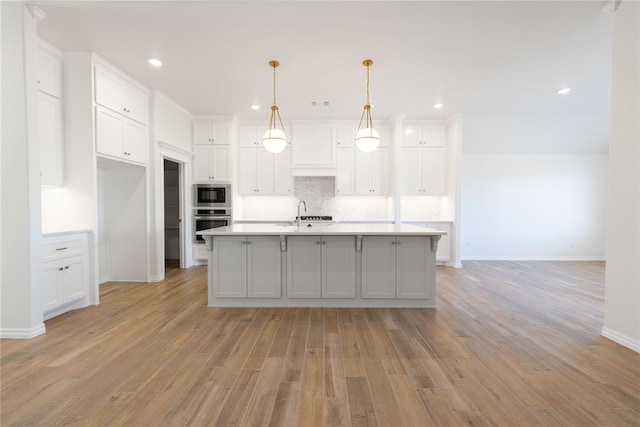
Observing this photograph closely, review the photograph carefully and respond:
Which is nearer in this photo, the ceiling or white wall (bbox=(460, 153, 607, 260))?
→ the ceiling

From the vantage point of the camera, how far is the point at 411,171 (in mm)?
6129

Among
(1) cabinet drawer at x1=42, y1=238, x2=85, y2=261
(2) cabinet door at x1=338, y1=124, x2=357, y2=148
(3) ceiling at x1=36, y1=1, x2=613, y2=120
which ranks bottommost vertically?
(1) cabinet drawer at x1=42, y1=238, x2=85, y2=261

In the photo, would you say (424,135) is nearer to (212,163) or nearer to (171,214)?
(212,163)

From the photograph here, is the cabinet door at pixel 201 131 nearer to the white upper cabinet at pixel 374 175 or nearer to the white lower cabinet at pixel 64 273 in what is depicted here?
the white lower cabinet at pixel 64 273

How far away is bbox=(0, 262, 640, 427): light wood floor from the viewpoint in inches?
67.1

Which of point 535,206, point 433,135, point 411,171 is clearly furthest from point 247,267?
point 535,206

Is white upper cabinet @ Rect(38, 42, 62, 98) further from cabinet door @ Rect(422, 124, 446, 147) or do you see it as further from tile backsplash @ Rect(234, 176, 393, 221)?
cabinet door @ Rect(422, 124, 446, 147)

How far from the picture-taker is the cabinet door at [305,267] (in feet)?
11.5

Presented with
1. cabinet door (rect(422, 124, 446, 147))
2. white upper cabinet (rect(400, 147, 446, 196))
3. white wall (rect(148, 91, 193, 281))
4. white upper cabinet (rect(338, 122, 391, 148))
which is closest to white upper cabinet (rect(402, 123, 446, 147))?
cabinet door (rect(422, 124, 446, 147))

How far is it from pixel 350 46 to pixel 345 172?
122 inches

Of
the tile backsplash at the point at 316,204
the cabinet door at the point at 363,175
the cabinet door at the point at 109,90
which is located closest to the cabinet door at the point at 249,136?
the tile backsplash at the point at 316,204

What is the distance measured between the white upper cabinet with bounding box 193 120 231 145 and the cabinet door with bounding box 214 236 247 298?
3130mm

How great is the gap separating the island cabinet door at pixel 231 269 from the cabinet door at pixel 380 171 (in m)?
3.55

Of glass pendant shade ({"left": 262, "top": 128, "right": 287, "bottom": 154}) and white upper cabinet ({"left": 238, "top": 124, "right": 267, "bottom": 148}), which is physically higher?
white upper cabinet ({"left": 238, "top": 124, "right": 267, "bottom": 148})
